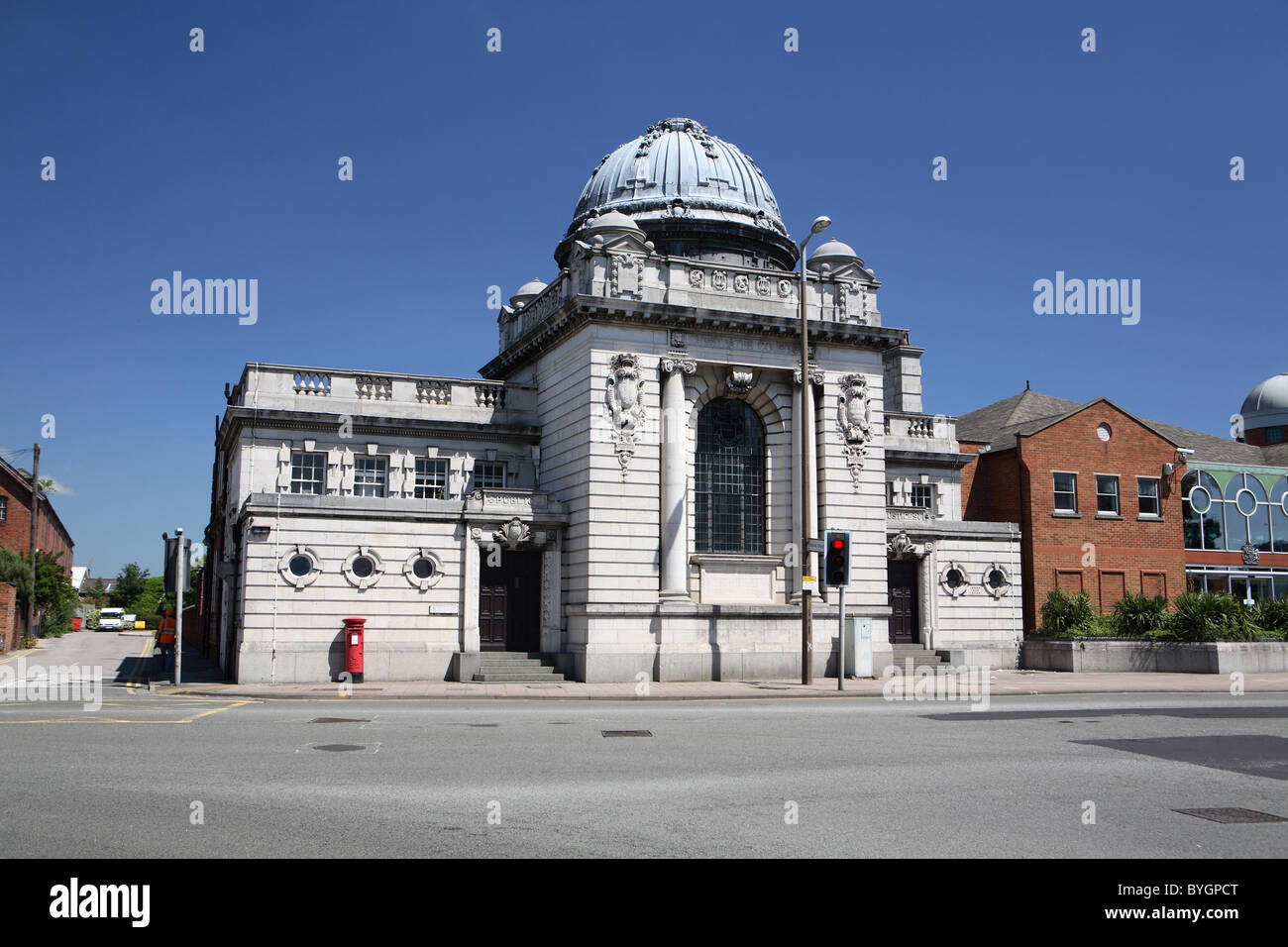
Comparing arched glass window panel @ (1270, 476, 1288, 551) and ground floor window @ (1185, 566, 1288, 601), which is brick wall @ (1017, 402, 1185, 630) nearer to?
ground floor window @ (1185, 566, 1288, 601)

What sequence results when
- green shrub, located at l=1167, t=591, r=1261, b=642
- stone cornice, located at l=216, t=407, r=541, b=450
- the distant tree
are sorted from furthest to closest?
the distant tree
green shrub, located at l=1167, t=591, r=1261, b=642
stone cornice, located at l=216, t=407, r=541, b=450

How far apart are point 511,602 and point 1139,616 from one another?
20200mm

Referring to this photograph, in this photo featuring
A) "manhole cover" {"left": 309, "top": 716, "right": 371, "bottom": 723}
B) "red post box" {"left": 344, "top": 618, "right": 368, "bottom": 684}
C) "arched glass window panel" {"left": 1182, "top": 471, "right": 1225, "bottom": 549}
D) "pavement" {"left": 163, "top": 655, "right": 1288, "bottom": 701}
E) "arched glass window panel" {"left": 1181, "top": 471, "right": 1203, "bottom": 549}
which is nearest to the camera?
"manhole cover" {"left": 309, "top": 716, "right": 371, "bottom": 723}

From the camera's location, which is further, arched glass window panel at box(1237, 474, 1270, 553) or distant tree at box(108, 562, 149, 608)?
distant tree at box(108, 562, 149, 608)

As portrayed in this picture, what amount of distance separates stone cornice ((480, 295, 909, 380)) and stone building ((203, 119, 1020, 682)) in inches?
2.9

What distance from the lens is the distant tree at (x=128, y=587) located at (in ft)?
401

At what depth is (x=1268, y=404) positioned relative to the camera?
7419 centimetres

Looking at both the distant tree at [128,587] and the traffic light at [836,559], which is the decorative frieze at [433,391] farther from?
the distant tree at [128,587]

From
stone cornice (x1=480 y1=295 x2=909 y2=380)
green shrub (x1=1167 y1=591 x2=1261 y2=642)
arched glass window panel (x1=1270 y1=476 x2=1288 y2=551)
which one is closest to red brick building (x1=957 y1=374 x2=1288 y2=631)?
green shrub (x1=1167 y1=591 x2=1261 y2=642)

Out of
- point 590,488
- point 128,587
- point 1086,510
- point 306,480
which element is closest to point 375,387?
point 306,480

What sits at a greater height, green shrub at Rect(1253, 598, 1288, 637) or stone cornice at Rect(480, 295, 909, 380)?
stone cornice at Rect(480, 295, 909, 380)

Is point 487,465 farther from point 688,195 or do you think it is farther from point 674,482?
point 688,195

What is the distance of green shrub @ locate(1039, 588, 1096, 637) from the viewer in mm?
34531
